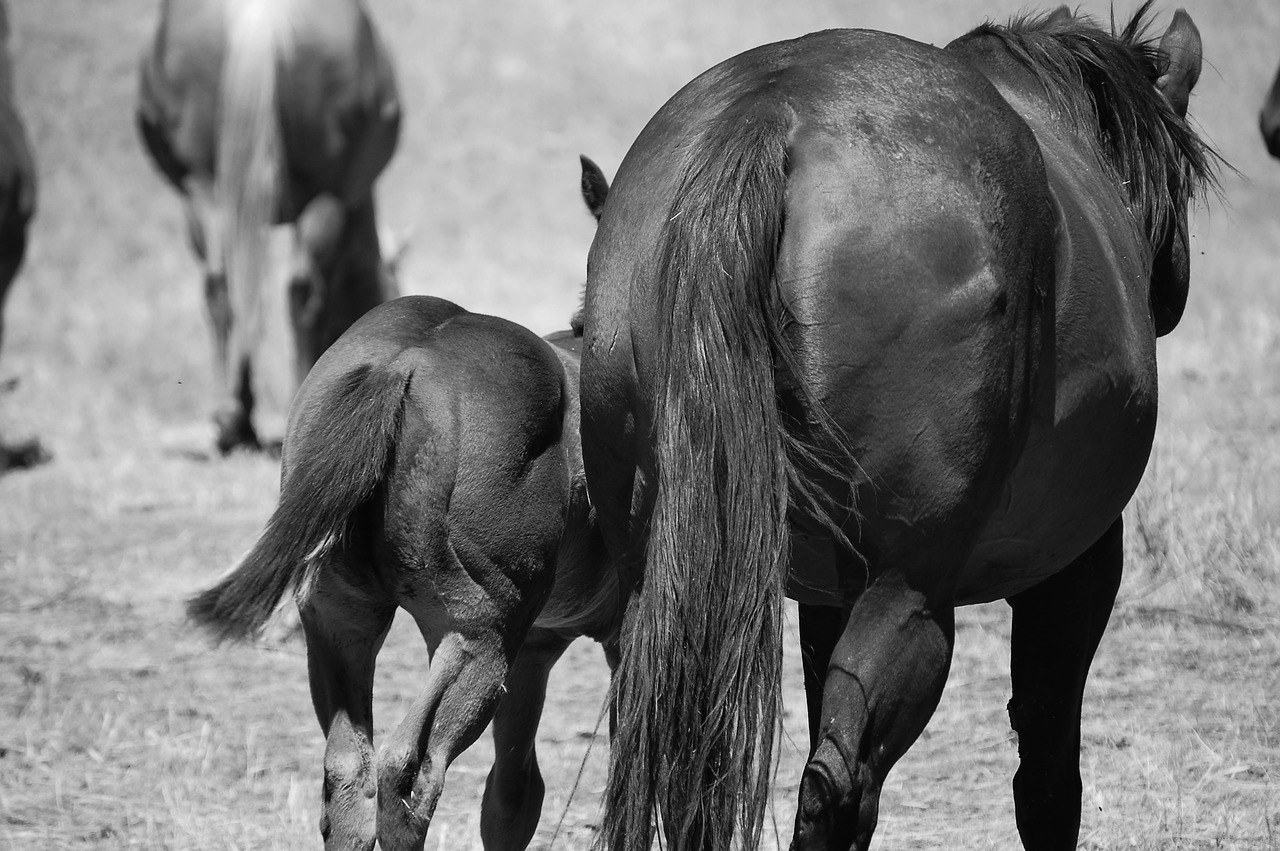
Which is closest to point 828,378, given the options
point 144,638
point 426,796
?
point 426,796

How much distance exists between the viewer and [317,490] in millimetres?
2645

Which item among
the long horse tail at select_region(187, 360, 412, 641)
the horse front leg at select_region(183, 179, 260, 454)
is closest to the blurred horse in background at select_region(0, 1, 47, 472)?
the horse front leg at select_region(183, 179, 260, 454)

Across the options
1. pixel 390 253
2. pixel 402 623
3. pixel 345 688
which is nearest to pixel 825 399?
pixel 345 688

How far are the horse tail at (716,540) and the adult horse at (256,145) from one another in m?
6.04

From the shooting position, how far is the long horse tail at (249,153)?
765 cm

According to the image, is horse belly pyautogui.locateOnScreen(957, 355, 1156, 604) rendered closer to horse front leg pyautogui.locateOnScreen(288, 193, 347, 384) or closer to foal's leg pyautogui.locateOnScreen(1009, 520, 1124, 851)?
foal's leg pyautogui.locateOnScreen(1009, 520, 1124, 851)

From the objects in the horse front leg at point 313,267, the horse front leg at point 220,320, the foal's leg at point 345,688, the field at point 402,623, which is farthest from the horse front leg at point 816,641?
the horse front leg at point 313,267

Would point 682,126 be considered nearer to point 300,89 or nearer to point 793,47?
point 793,47

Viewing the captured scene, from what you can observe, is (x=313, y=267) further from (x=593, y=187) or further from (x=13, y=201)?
(x=593, y=187)

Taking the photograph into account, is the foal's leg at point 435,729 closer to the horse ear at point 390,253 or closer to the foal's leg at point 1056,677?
the foal's leg at point 1056,677

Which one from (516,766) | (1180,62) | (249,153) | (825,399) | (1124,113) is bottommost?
(516,766)

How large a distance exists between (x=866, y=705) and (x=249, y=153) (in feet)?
21.1

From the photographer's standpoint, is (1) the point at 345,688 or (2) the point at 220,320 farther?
(2) the point at 220,320

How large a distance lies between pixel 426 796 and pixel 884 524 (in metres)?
1.10
